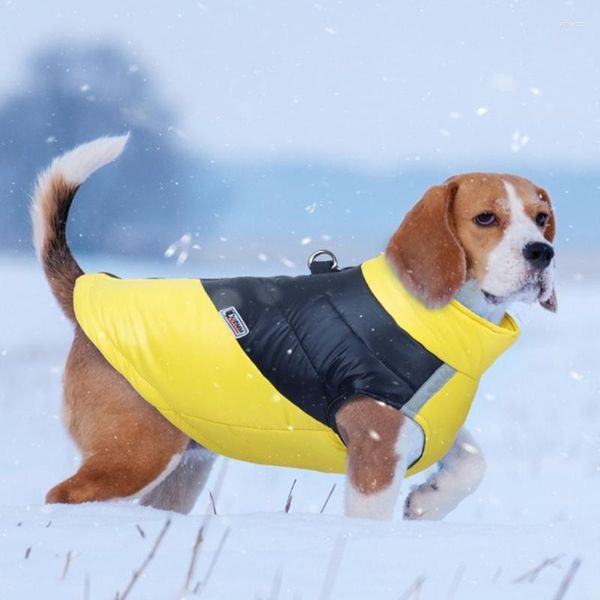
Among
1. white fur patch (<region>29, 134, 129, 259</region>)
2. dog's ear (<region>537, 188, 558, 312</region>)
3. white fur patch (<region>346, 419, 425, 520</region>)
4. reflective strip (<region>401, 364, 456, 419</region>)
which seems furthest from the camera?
white fur patch (<region>29, 134, 129, 259</region>)

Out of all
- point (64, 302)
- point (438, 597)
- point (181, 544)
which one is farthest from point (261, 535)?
point (64, 302)

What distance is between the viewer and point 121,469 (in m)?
3.86

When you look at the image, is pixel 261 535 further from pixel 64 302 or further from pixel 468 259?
pixel 64 302

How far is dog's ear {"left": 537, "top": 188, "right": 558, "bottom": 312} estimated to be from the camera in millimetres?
4062

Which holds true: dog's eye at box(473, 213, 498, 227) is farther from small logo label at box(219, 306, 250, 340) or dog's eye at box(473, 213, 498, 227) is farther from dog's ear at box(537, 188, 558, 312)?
small logo label at box(219, 306, 250, 340)

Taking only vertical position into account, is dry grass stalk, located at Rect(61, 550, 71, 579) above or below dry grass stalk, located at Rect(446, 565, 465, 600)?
below

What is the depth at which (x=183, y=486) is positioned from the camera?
4.43m

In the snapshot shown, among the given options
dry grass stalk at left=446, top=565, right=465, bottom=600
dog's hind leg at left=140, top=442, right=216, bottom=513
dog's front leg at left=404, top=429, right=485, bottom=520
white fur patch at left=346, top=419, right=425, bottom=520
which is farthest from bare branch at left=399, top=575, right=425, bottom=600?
dog's hind leg at left=140, top=442, right=216, bottom=513

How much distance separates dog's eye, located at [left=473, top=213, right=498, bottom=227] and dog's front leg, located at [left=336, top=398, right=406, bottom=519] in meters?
0.86

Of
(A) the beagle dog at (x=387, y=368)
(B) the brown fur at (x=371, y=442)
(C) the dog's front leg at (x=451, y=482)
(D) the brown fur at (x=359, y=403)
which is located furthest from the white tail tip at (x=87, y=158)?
(C) the dog's front leg at (x=451, y=482)

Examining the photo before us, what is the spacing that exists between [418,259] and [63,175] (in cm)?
168

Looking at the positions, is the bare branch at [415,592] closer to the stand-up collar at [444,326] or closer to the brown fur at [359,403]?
the brown fur at [359,403]

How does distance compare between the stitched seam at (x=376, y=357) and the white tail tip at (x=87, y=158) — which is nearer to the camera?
the stitched seam at (x=376, y=357)

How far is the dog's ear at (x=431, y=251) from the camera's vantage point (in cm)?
376
